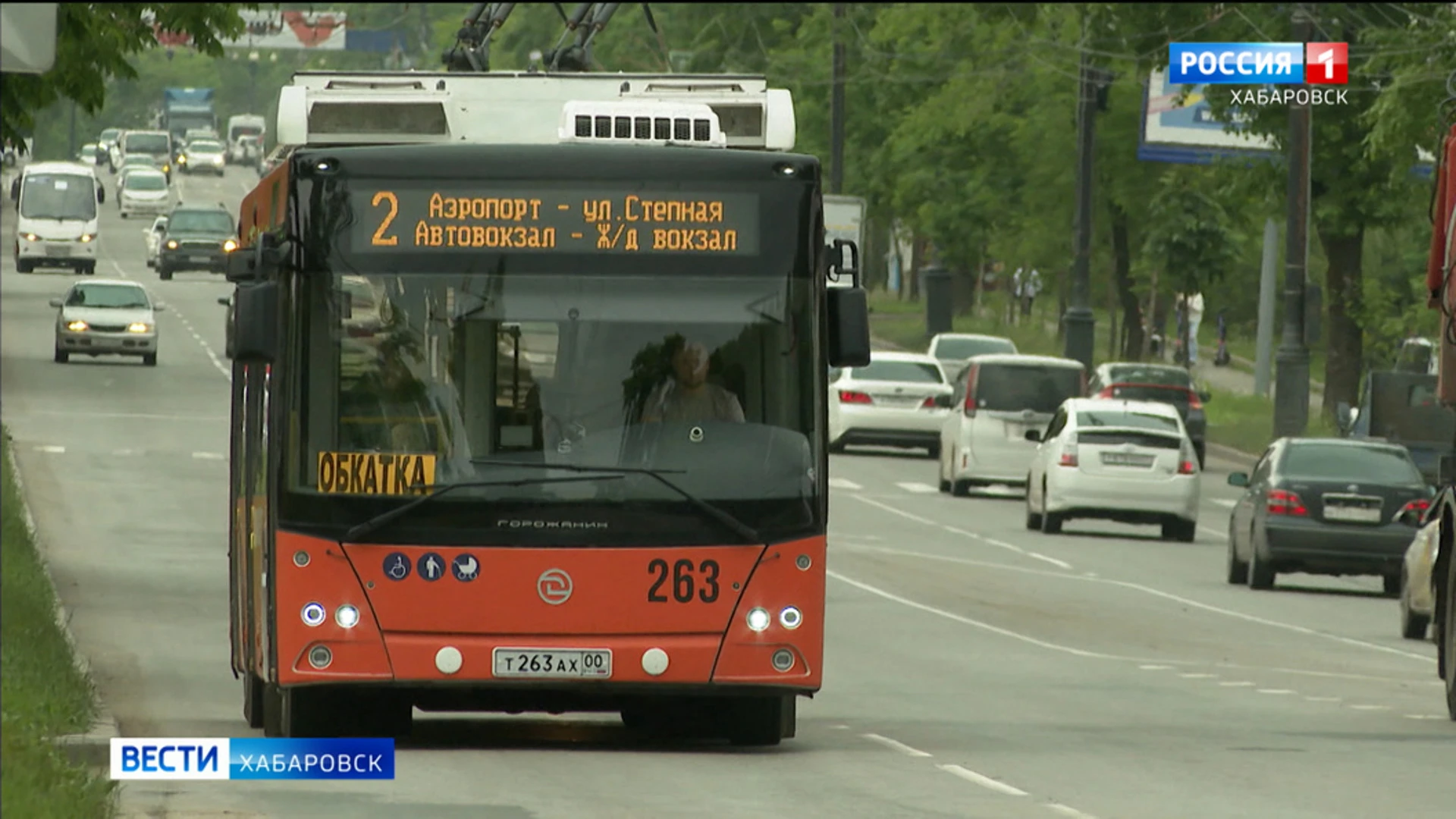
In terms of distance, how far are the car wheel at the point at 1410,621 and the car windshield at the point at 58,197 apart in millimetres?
59707

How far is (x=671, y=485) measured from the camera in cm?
1355

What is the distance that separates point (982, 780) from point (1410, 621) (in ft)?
42.1

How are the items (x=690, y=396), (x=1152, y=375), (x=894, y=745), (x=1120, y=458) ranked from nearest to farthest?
1. (x=690, y=396)
2. (x=894, y=745)
3. (x=1120, y=458)
4. (x=1152, y=375)

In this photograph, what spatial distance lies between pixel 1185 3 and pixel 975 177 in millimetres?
21536

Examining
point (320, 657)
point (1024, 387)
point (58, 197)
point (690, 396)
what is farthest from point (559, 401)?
point (58, 197)

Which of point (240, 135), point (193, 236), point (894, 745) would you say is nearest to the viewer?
point (894, 745)

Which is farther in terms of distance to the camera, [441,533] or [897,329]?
[897,329]

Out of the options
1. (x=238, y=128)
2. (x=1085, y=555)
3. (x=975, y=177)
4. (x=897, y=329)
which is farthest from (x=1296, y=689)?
(x=238, y=128)

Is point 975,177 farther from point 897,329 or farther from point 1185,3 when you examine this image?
point 1185,3

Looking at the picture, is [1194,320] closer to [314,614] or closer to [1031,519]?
[1031,519]

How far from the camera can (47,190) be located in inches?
3199

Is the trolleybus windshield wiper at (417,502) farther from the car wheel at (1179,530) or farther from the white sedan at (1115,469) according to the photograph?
the car wheel at (1179,530)
